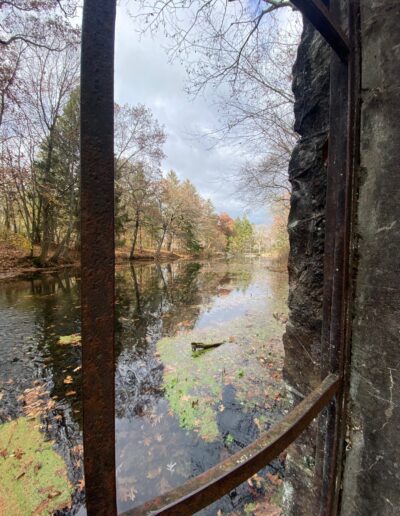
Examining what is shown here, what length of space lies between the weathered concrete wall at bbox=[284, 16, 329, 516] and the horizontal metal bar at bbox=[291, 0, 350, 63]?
0.34m

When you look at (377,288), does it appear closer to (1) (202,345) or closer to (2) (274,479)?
(2) (274,479)

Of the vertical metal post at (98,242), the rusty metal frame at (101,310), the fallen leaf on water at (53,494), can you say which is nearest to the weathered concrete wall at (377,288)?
the rusty metal frame at (101,310)

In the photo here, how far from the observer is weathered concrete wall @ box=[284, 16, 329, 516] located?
166 cm

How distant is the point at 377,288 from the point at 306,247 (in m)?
0.61

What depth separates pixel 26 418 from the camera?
362 centimetres

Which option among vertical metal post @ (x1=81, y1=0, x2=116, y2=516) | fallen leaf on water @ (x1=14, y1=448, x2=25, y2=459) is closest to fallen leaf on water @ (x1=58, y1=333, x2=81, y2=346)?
fallen leaf on water @ (x1=14, y1=448, x2=25, y2=459)

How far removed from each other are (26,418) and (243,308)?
24.4ft

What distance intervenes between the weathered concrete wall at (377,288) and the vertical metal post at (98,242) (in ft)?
4.03

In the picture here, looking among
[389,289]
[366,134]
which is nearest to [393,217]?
[389,289]

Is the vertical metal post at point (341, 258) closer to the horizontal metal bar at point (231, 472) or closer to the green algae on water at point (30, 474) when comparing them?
the horizontal metal bar at point (231, 472)

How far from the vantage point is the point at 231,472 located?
759 mm

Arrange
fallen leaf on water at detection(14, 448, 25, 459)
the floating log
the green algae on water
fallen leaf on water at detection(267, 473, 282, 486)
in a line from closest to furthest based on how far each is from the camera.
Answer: the green algae on water < fallen leaf on water at detection(267, 473, 282, 486) < fallen leaf on water at detection(14, 448, 25, 459) < the floating log

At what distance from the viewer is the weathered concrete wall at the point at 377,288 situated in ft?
3.81

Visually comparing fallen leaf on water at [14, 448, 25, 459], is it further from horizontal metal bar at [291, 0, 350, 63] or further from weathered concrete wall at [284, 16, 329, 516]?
horizontal metal bar at [291, 0, 350, 63]
